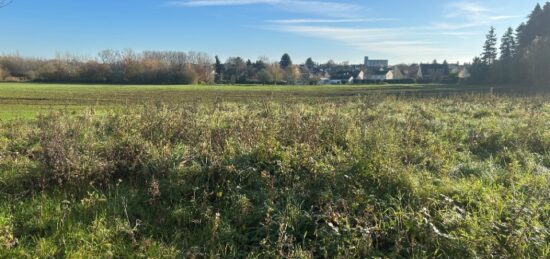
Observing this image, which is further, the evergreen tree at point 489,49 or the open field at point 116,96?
the evergreen tree at point 489,49

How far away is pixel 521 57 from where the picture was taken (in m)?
Result: 58.0

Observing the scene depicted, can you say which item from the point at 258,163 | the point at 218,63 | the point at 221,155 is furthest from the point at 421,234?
the point at 218,63

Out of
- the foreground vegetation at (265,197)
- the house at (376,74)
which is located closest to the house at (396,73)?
the house at (376,74)

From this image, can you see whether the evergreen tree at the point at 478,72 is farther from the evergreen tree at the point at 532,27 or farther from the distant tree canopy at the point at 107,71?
the distant tree canopy at the point at 107,71

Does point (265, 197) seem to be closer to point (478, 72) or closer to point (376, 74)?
point (478, 72)

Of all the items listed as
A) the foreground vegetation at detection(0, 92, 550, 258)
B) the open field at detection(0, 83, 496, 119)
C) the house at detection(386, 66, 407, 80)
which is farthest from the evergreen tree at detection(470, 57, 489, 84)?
the foreground vegetation at detection(0, 92, 550, 258)

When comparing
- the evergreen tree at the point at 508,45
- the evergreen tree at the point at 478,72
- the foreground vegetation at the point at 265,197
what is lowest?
the foreground vegetation at the point at 265,197

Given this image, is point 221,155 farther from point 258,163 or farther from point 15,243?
point 15,243

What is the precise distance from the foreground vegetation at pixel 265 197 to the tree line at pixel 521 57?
175 feet

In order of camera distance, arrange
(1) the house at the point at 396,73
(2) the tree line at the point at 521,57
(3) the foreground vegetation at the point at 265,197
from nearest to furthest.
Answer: (3) the foreground vegetation at the point at 265,197
(2) the tree line at the point at 521,57
(1) the house at the point at 396,73

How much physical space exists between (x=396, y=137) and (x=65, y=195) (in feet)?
19.9

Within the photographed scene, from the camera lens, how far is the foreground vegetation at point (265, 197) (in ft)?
13.8

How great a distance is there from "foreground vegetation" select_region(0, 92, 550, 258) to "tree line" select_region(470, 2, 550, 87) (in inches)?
2104

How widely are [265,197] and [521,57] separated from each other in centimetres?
6722
